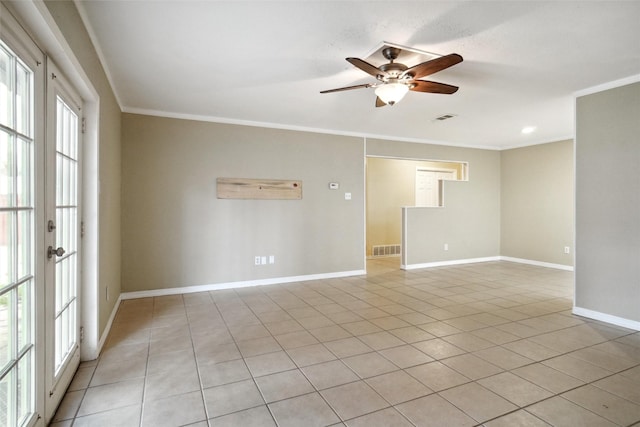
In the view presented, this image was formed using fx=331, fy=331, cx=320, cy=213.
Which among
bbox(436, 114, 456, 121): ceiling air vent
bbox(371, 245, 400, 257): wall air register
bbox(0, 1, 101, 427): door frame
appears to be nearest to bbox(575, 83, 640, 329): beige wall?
bbox(436, 114, 456, 121): ceiling air vent

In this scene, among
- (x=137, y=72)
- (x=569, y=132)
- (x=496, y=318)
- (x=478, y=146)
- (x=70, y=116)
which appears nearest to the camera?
(x=70, y=116)

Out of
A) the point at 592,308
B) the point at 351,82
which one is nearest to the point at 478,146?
the point at 592,308

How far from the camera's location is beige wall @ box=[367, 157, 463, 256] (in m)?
7.84

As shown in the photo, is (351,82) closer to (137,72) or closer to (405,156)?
(137,72)

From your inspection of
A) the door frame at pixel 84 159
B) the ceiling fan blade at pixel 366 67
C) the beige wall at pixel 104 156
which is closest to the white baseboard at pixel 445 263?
the ceiling fan blade at pixel 366 67

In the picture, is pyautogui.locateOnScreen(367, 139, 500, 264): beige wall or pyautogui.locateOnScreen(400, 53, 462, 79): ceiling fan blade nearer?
pyautogui.locateOnScreen(400, 53, 462, 79): ceiling fan blade

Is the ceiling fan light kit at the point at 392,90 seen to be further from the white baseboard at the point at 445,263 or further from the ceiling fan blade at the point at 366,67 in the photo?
the white baseboard at the point at 445,263

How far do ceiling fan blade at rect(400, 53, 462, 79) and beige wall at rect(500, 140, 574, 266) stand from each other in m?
4.97

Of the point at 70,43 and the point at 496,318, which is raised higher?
the point at 70,43

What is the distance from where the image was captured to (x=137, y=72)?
312 centimetres

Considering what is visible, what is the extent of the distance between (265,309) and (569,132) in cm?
577

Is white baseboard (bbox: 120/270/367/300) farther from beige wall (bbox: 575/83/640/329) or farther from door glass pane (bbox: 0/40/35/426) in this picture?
beige wall (bbox: 575/83/640/329)

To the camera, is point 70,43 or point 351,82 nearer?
point 70,43

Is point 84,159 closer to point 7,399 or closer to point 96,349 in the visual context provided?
point 96,349
